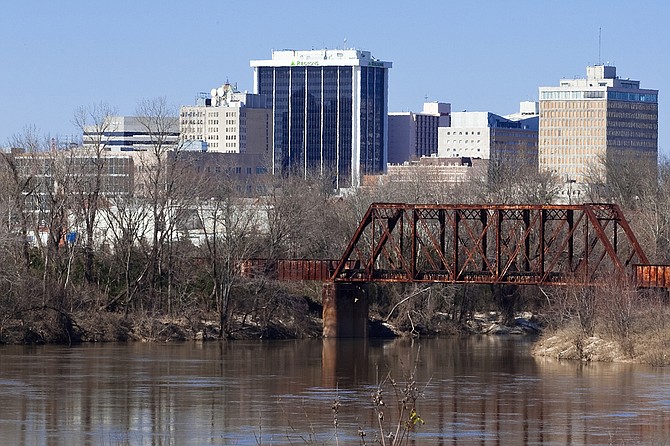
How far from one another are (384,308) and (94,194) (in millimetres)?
Result: 19126

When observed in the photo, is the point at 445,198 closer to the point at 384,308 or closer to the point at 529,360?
the point at 384,308

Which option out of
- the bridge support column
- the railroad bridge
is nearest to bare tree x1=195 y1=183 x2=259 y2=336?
the railroad bridge

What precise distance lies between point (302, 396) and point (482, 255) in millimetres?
34065

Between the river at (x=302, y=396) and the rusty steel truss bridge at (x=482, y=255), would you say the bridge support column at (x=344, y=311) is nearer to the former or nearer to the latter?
the rusty steel truss bridge at (x=482, y=255)

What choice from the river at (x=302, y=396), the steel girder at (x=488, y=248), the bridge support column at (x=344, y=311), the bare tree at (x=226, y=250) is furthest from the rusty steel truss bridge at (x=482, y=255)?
the river at (x=302, y=396)

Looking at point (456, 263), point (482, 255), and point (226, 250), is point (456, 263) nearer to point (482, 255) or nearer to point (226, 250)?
point (482, 255)

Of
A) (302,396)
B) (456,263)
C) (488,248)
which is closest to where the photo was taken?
(302,396)

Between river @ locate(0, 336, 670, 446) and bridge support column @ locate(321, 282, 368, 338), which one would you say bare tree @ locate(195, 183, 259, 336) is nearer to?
bridge support column @ locate(321, 282, 368, 338)

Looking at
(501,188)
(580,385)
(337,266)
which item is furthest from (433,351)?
(501,188)

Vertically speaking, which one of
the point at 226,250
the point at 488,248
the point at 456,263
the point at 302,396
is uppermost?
the point at 226,250

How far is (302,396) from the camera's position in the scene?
2196 inches

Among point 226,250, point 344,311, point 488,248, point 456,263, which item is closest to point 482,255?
point 456,263

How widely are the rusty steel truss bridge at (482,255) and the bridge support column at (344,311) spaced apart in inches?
26.5

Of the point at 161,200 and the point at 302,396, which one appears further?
the point at 161,200
